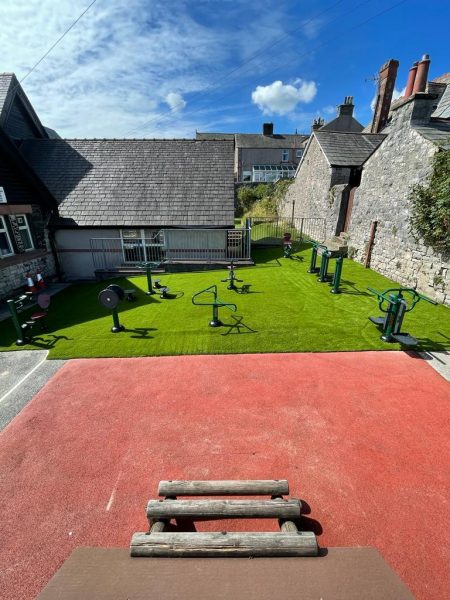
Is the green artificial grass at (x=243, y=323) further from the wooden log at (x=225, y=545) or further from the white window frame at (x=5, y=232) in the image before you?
the wooden log at (x=225, y=545)

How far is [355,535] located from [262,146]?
52587mm

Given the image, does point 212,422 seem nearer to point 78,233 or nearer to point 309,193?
point 78,233

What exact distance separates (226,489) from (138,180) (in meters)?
16.8

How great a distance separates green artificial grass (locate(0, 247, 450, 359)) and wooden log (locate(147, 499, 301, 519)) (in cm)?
411

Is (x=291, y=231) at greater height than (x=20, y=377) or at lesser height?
greater

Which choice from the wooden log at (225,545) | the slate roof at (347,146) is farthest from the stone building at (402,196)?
the wooden log at (225,545)

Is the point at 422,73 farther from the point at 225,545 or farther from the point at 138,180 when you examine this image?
the point at 225,545

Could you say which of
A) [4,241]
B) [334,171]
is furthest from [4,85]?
[334,171]

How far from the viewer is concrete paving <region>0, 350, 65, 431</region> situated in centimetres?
578

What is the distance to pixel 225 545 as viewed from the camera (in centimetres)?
292

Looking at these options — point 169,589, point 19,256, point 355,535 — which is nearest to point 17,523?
point 169,589

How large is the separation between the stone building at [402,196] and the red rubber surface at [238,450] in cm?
518

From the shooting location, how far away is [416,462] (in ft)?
14.0

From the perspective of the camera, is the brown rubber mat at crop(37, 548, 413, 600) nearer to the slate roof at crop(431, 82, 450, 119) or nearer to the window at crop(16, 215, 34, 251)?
the window at crop(16, 215, 34, 251)
